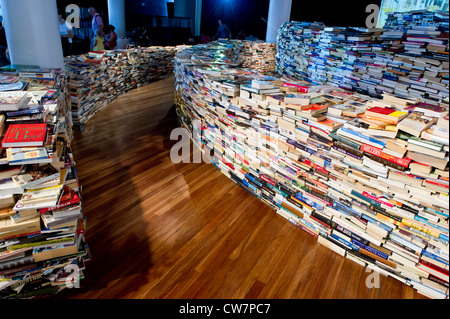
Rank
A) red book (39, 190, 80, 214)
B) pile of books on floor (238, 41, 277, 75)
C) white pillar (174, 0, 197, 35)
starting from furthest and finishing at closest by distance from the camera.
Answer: white pillar (174, 0, 197, 35)
pile of books on floor (238, 41, 277, 75)
red book (39, 190, 80, 214)

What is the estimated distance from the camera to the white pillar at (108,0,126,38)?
32.1 feet

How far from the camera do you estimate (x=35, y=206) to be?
166 centimetres

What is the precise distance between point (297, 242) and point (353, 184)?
653 millimetres

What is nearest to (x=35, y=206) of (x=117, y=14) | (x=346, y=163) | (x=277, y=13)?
(x=346, y=163)

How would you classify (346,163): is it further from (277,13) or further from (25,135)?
(277,13)

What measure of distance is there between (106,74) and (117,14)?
5.41 metres

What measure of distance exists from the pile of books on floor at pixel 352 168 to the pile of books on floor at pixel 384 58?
7.00 ft

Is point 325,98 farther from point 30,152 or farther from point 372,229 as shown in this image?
point 30,152

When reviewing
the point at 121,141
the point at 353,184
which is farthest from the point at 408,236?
the point at 121,141

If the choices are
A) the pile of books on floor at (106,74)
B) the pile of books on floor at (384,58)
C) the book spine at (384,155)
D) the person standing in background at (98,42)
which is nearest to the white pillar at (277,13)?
the pile of books on floor at (384,58)

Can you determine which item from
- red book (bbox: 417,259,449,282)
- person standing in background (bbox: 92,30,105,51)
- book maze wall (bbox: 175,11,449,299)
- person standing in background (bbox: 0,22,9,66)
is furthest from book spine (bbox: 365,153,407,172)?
person standing in background (bbox: 0,22,9,66)

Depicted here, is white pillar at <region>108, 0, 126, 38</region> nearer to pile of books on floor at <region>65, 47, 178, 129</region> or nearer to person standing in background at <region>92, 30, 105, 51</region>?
pile of books on floor at <region>65, 47, 178, 129</region>

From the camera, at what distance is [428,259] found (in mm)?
1895

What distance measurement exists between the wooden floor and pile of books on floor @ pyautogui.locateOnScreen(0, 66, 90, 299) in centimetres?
22
